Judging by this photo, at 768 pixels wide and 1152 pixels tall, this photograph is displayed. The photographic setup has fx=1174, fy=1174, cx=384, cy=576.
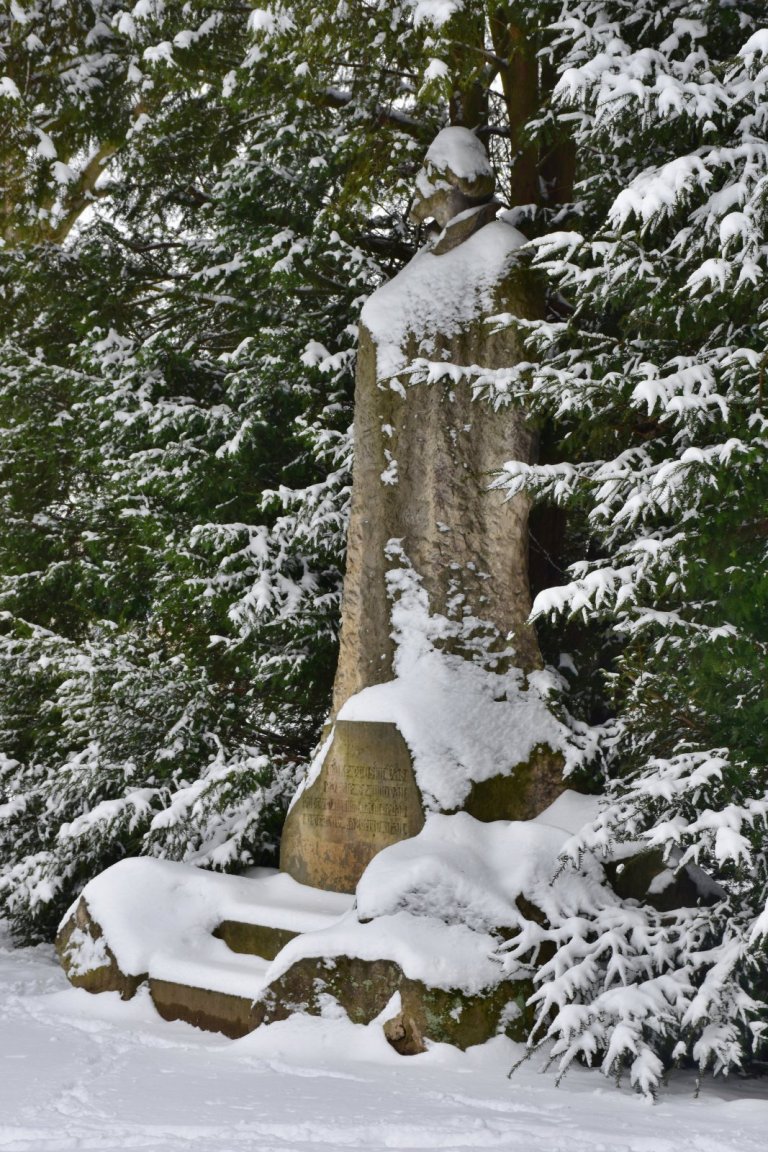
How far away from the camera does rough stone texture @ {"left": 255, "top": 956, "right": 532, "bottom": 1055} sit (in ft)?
17.9

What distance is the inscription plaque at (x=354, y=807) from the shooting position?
271 inches

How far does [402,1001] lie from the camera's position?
5.53 metres

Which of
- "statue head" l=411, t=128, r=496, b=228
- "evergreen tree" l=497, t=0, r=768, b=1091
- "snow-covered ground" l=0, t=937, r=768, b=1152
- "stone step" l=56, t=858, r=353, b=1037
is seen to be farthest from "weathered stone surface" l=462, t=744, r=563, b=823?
"statue head" l=411, t=128, r=496, b=228

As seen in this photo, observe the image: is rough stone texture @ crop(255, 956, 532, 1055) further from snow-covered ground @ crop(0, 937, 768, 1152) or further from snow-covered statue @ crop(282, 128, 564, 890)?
snow-covered statue @ crop(282, 128, 564, 890)

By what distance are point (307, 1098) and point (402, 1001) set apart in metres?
0.90

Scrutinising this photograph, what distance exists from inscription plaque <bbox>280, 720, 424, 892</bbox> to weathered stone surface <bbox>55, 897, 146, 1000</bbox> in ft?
4.17

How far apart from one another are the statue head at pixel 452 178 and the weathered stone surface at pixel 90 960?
5105mm

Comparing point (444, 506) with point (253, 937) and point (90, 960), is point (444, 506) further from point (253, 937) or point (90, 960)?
point (90, 960)

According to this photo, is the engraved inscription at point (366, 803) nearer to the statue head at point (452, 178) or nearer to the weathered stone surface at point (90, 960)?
the weathered stone surface at point (90, 960)

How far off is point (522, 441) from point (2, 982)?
4755mm

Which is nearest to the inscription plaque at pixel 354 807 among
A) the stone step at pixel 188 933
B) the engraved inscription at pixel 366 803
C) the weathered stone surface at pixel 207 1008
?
the engraved inscription at pixel 366 803

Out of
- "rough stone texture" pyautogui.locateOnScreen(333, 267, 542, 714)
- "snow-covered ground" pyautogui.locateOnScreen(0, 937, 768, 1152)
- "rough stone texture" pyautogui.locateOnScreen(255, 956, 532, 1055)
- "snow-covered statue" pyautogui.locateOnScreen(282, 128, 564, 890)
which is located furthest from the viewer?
"rough stone texture" pyautogui.locateOnScreen(333, 267, 542, 714)

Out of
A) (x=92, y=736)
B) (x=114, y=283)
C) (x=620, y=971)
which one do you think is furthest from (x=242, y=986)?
(x=114, y=283)

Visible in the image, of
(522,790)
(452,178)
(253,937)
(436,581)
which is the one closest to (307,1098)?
(253,937)
